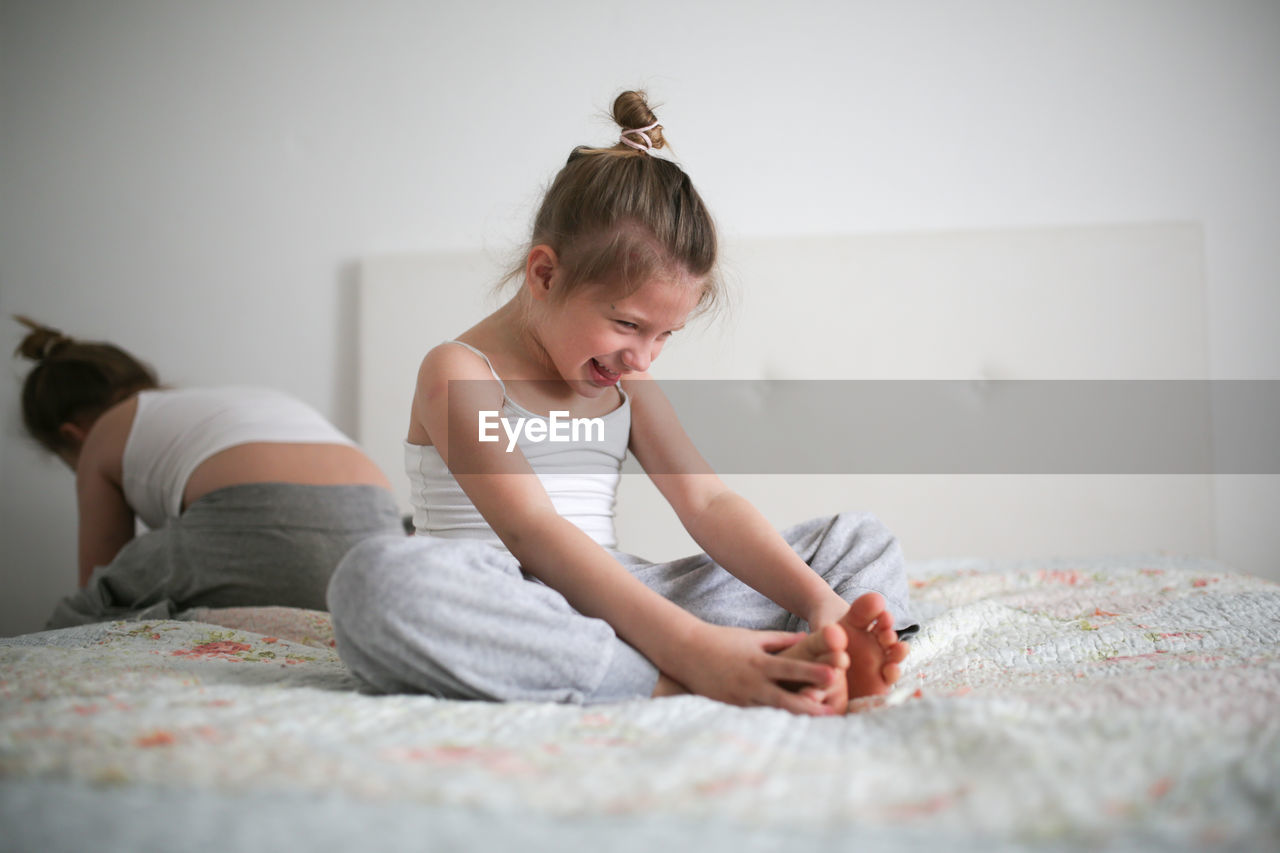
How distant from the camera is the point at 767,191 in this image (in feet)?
5.87

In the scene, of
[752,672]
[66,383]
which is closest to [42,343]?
[66,383]

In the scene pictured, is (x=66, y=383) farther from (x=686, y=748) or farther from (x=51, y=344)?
(x=686, y=748)

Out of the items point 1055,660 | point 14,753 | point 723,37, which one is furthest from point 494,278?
point 14,753

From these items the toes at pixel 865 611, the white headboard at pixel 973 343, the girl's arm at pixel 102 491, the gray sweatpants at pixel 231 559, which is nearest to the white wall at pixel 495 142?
the white headboard at pixel 973 343

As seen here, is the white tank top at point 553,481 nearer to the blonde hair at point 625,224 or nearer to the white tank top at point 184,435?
the blonde hair at point 625,224

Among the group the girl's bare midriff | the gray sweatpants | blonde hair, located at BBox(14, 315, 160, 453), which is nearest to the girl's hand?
the gray sweatpants

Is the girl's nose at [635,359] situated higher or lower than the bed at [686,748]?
higher

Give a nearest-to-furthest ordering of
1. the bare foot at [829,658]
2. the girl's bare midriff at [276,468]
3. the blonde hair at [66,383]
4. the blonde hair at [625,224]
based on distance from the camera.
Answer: the bare foot at [829,658], the blonde hair at [625,224], the girl's bare midriff at [276,468], the blonde hair at [66,383]

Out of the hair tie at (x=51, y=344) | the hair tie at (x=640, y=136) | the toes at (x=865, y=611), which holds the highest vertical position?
the hair tie at (x=640, y=136)

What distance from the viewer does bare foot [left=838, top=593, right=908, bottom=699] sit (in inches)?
26.1

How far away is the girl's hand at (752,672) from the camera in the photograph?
0.62 meters

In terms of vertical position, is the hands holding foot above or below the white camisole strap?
below

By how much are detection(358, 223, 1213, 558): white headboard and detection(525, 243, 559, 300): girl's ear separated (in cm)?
69

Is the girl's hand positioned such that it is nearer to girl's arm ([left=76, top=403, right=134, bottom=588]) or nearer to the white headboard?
the white headboard
